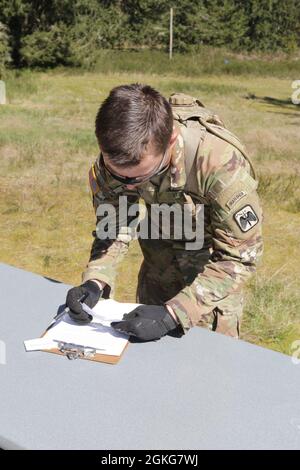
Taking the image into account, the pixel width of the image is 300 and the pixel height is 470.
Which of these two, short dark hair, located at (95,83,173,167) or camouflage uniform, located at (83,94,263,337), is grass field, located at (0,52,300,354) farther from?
short dark hair, located at (95,83,173,167)

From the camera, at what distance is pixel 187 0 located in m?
21.6

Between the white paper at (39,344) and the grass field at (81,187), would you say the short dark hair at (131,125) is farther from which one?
the grass field at (81,187)

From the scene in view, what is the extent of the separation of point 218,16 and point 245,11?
66.6 inches

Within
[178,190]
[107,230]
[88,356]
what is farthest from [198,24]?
[88,356]

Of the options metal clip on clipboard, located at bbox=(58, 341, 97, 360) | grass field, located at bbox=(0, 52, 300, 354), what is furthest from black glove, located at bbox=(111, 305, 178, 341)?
grass field, located at bbox=(0, 52, 300, 354)

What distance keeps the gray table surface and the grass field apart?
167 cm

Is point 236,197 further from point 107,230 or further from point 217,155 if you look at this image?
point 107,230

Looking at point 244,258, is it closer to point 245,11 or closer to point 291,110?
point 291,110

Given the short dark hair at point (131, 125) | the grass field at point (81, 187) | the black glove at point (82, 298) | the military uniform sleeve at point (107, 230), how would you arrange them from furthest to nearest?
the grass field at point (81, 187), the military uniform sleeve at point (107, 230), the black glove at point (82, 298), the short dark hair at point (131, 125)

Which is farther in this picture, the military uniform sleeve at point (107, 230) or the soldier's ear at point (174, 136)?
the military uniform sleeve at point (107, 230)

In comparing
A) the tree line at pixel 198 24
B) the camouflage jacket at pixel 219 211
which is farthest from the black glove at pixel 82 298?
the tree line at pixel 198 24

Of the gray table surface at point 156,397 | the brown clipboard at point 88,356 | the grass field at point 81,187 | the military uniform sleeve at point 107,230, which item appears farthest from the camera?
the grass field at point 81,187

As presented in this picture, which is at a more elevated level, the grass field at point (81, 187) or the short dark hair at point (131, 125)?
the short dark hair at point (131, 125)

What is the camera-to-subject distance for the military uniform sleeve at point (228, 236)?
161 cm
